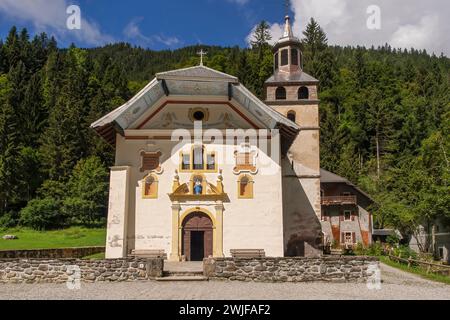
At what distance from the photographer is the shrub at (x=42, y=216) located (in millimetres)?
41781

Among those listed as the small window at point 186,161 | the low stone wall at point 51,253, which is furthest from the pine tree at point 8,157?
the small window at point 186,161

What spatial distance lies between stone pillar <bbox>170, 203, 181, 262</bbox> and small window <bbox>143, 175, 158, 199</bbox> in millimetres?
1051

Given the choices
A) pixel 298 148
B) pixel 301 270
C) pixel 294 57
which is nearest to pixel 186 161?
pixel 301 270

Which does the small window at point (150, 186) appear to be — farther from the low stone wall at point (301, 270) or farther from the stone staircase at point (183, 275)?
the low stone wall at point (301, 270)

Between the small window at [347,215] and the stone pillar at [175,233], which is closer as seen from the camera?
the stone pillar at [175,233]

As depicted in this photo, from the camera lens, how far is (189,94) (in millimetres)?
19578

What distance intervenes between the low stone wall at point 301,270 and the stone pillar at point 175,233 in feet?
19.3

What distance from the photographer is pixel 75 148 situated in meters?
53.3

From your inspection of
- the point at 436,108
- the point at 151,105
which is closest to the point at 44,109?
the point at 151,105

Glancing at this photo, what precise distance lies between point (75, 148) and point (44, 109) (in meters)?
13.6

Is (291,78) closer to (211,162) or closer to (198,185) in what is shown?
(211,162)

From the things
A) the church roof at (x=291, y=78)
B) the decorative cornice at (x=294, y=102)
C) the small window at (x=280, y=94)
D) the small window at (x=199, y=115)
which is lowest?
the small window at (x=199, y=115)

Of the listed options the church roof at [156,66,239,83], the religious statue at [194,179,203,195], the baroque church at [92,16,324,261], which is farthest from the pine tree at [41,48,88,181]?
the church roof at [156,66,239,83]

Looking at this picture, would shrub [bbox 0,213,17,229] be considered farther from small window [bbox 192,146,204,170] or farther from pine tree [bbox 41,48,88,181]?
small window [bbox 192,146,204,170]
